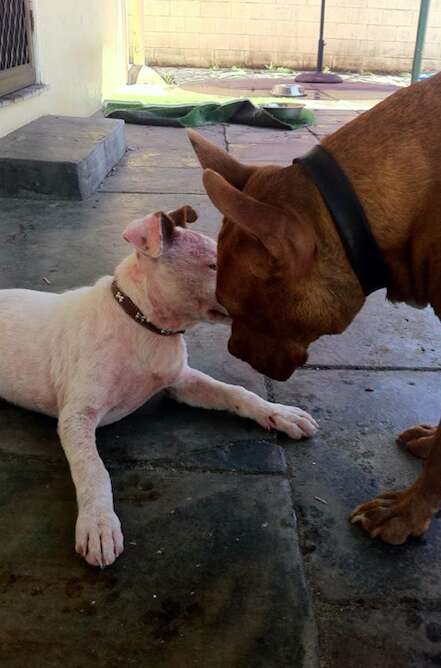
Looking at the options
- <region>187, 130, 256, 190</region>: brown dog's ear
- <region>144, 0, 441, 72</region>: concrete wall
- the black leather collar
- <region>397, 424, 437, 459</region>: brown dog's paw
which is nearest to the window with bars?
<region>187, 130, 256, 190</region>: brown dog's ear

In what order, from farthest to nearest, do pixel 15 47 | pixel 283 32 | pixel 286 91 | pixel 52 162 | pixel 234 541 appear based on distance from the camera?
pixel 283 32 < pixel 286 91 < pixel 15 47 < pixel 52 162 < pixel 234 541

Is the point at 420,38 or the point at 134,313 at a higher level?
the point at 420,38

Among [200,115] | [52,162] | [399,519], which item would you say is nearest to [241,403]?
[399,519]

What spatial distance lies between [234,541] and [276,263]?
809mm

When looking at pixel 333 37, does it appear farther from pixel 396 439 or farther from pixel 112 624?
pixel 112 624

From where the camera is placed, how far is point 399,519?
2043 mm

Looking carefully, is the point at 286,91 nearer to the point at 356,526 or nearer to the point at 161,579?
the point at 356,526

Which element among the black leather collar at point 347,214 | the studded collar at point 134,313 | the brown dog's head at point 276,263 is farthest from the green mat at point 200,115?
the black leather collar at point 347,214

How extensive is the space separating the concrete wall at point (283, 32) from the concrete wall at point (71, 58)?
18.8ft

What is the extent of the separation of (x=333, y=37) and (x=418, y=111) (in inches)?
613

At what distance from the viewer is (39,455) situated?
2.34 metres

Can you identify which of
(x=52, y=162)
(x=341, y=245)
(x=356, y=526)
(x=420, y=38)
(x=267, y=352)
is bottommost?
(x=356, y=526)

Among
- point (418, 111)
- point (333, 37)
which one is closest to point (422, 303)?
point (418, 111)

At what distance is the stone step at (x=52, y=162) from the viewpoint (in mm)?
4980
